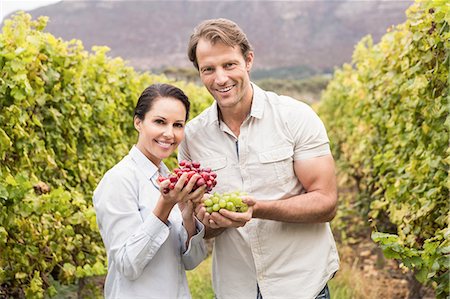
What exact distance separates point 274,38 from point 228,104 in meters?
36.5

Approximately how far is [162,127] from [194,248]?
494 millimetres

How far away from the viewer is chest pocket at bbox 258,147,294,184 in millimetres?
2676

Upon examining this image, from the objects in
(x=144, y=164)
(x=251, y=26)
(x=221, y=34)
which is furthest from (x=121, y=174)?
(x=251, y=26)

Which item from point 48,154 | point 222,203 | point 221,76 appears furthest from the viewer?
point 48,154

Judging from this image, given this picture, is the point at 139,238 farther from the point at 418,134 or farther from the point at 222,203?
the point at 418,134

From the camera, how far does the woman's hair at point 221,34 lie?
2643 mm

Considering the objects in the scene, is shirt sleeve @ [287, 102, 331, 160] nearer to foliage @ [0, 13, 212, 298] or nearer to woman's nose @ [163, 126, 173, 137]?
woman's nose @ [163, 126, 173, 137]

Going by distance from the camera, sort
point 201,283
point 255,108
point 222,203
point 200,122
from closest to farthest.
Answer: point 222,203 < point 255,108 < point 200,122 < point 201,283

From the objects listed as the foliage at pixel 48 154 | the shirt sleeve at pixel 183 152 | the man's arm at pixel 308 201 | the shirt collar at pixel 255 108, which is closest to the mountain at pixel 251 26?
the foliage at pixel 48 154

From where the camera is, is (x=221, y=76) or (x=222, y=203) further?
(x=221, y=76)

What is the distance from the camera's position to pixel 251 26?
3762 cm

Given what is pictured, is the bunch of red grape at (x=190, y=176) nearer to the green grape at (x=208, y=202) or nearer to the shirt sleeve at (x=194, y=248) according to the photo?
the green grape at (x=208, y=202)

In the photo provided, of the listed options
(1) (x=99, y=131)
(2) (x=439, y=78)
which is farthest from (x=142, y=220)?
(1) (x=99, y=131)

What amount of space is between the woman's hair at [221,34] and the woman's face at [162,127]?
1.04 feet
